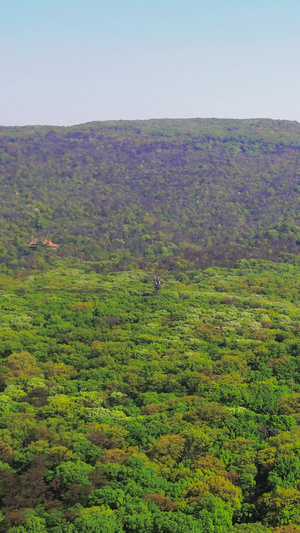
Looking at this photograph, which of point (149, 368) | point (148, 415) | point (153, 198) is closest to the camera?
point (148, 415)

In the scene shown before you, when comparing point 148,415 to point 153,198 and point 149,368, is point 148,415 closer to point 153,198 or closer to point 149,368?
point 149,368

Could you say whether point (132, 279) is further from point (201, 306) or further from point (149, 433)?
point (149, 433)

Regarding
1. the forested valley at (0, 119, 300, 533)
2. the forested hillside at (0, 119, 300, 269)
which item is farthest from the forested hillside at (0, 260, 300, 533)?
the forested hillside at (0, 119, 300, 269)

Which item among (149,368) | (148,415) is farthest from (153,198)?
(148,415)

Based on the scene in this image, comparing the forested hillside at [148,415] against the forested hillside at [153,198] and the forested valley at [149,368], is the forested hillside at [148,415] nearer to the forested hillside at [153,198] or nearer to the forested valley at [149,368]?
the forested valley at [149,368]

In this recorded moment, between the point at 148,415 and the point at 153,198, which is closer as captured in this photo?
the point at 148,415

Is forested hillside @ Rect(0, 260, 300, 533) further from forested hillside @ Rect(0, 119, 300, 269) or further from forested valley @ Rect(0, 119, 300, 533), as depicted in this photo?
forested hillside @ Rect(0, 119, 300, 269)

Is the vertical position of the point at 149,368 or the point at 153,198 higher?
the point at 153,198
